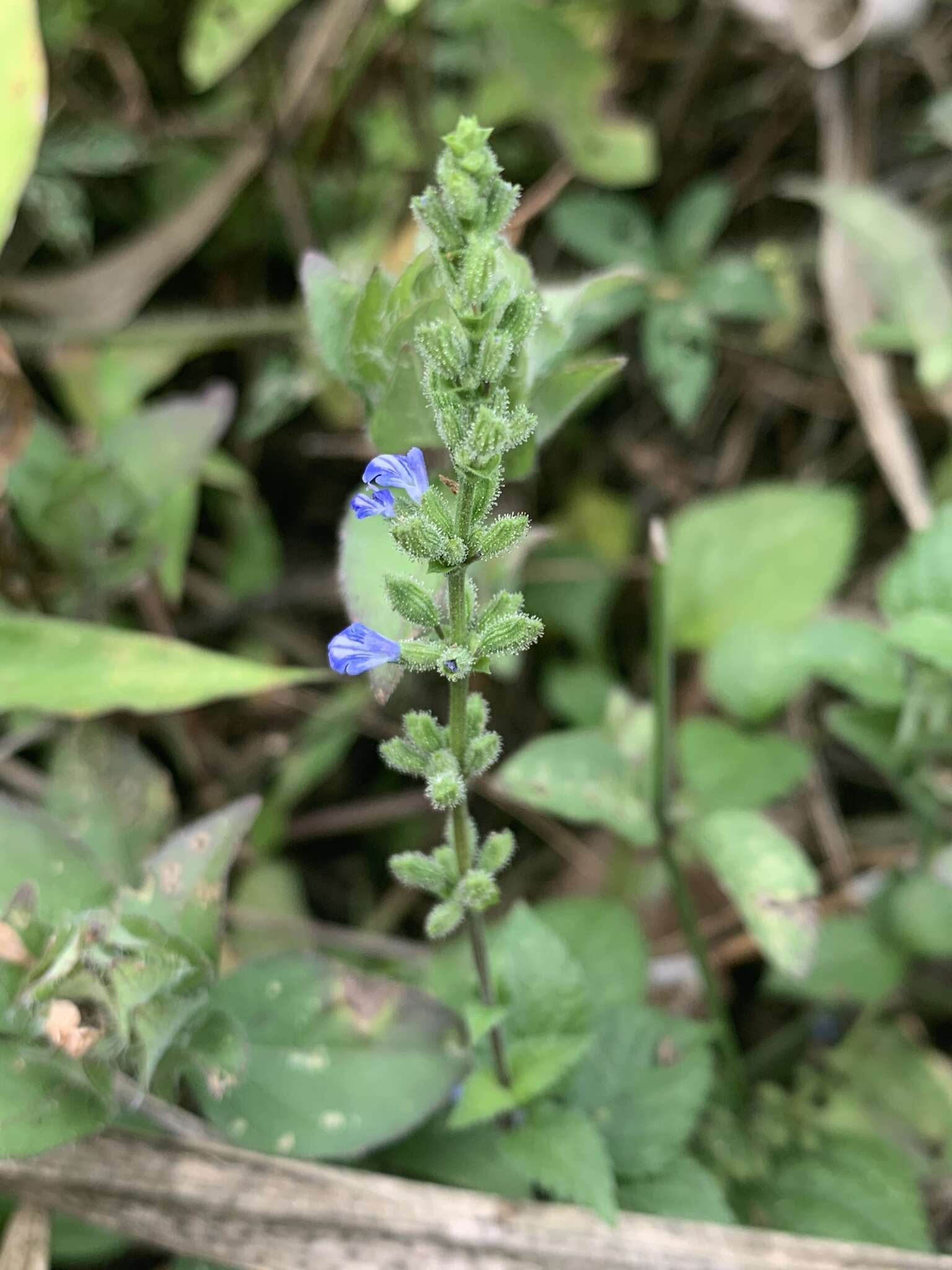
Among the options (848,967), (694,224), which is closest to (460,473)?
(848,967)

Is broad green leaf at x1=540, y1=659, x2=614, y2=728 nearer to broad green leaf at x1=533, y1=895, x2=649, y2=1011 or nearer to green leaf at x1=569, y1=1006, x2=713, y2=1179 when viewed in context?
broad green leaf at x1=533, y1=895, x2=649, y2=1011

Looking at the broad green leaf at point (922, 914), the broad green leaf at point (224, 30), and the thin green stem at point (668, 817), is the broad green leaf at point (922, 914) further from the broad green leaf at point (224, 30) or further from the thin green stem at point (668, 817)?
the broad green leaf at point (224, 30)

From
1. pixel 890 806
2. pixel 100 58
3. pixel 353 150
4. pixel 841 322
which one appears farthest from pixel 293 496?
pixel 890 806

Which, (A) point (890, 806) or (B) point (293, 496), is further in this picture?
(B) point (293, 496)

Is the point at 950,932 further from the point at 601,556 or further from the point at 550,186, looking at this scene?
the point at 550,186

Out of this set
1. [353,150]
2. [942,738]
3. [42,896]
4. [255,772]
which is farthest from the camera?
[353,150]

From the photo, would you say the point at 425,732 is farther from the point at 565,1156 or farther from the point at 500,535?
the point at 565,1156
